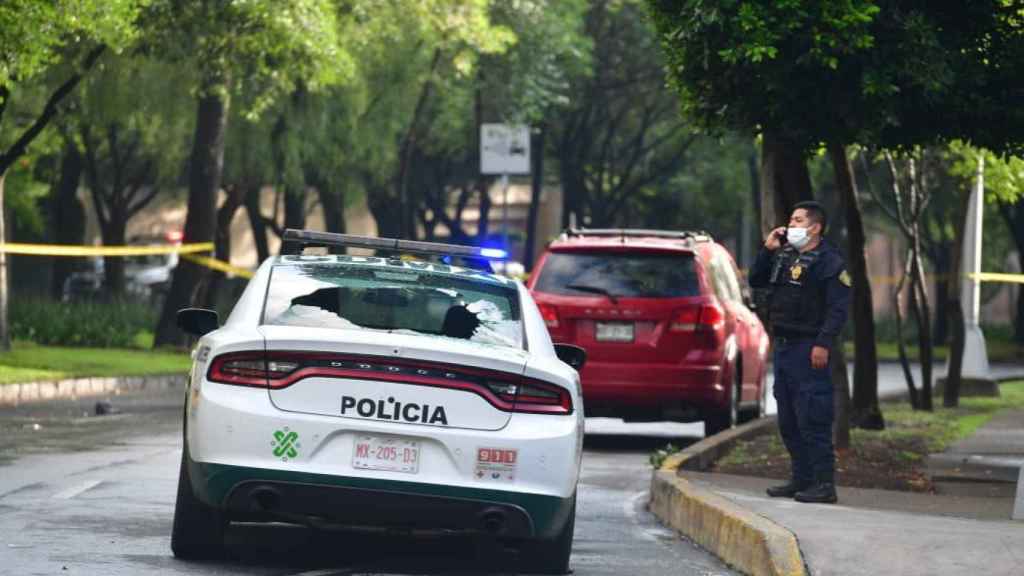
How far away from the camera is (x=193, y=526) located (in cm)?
915

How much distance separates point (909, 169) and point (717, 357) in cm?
587

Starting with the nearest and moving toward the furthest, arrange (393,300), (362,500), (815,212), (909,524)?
(362,500)
(393,300)
(909,524)
(815,212)

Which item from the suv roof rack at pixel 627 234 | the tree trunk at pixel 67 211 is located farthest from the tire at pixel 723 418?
the tree trunk at pixel 67 211

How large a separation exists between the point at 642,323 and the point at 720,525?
20.7ft

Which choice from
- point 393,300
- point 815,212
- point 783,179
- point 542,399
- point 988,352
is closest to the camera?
point 542,399

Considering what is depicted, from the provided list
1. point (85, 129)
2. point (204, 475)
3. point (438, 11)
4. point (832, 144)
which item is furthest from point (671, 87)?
point (85, 129)

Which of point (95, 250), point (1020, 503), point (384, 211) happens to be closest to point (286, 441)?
point (1020, 503)

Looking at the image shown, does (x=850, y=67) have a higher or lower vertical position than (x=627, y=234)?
higher

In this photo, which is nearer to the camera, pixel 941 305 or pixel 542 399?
pixel 542 399

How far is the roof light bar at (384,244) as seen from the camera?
32.7ft

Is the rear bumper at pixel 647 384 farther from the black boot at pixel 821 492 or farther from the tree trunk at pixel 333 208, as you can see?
the tree trunk at pixel 333 208

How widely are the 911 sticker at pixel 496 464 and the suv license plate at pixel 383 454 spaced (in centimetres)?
26

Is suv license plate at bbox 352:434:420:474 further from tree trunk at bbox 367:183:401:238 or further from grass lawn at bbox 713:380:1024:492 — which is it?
tree trunk at bbox 367:183:401:238

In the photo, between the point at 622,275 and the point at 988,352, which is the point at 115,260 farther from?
the point at 622,275
